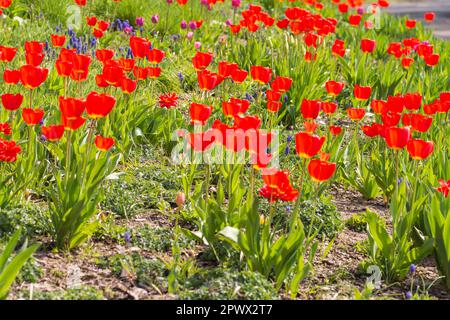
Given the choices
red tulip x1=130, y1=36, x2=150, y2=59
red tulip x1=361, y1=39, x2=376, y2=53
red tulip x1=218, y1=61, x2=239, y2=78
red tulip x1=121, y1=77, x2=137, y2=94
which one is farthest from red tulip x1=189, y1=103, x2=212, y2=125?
red tulip x1=361, y1=39, x2=376, y2=53

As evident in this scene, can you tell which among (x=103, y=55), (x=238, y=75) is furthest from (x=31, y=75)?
(x=238, y=75)

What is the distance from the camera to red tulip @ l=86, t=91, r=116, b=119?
3.13 m

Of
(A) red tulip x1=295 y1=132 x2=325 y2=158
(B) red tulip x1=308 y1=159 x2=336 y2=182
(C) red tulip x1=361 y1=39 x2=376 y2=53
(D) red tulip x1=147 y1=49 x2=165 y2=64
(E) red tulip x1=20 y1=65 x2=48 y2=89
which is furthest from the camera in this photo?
(C) red tulip x1=361 y1=39 x2=376 y2=53

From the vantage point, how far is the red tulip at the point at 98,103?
313 cm

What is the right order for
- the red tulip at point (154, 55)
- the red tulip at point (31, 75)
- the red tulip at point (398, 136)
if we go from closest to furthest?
the red tulip at point (398, 136) < the red tulip at point (31, 75) < the red tulip at point (154, 55)

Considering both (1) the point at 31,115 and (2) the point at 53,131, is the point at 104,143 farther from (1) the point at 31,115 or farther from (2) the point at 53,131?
(1) the point at 31,115

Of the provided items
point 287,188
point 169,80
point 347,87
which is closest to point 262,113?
point 169,80

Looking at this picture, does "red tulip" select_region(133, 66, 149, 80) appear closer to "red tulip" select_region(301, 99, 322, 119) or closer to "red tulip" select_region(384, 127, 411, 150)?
"red tulip" select_region(301, 99, 322, 119)

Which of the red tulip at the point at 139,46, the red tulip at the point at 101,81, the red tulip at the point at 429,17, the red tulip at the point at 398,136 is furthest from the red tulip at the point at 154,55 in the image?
the red tulip at the point at 429,17

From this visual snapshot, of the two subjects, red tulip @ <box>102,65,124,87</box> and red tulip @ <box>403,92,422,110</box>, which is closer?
red tulip @ <box>102,65,124,87</box>

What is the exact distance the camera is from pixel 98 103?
3139 millimetres

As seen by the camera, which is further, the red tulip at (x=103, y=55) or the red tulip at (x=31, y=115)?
the red tulip at (x=103, y=55)

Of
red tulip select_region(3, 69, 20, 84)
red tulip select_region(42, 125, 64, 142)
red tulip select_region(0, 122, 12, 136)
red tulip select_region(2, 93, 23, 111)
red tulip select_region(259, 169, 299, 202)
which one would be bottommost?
red tulip select_region(259, 169, 299, 202)

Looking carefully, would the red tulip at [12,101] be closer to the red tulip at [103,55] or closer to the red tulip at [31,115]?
the red tulip at [31,115]
